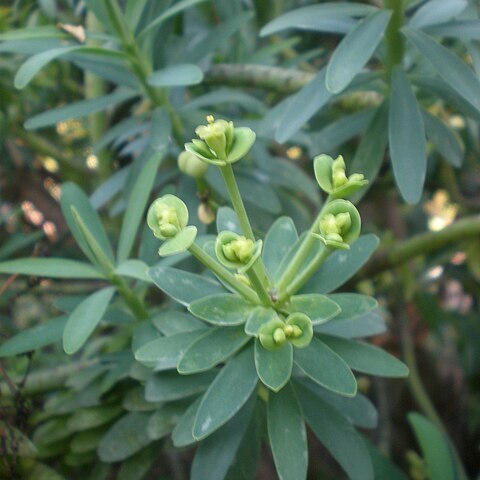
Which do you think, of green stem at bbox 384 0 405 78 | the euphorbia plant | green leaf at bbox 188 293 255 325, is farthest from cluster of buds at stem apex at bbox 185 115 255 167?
green stem at bbox 384 0 405 78

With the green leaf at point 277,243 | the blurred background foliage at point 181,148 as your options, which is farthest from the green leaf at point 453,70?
the green leaf at point 277,243

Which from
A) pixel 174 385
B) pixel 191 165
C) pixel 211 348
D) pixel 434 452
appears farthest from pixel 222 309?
pixel 434 452

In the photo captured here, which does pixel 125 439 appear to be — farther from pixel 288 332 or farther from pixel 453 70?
pixel 453 70

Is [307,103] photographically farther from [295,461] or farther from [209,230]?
[295,461]

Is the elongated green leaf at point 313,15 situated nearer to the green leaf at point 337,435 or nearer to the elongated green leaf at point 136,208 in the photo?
the elongated green leaf at point 136,208

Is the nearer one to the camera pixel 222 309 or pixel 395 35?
pixel 222 309

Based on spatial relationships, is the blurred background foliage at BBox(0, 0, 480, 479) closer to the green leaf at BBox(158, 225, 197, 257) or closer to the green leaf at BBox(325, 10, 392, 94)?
the green leaf at BBox(325, 10, 392, 94)
